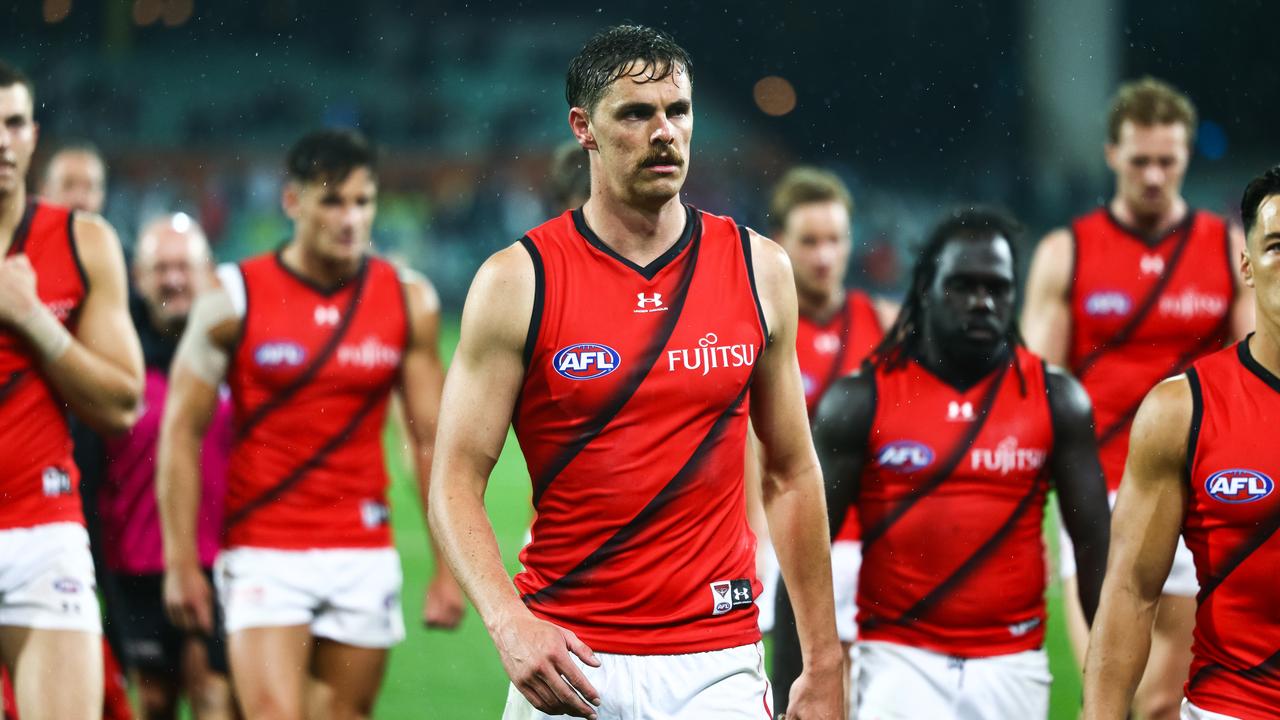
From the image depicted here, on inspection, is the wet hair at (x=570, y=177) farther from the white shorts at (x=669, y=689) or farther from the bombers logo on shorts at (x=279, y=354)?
the white shorts at (x=669, y=689)

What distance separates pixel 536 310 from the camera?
155 inches

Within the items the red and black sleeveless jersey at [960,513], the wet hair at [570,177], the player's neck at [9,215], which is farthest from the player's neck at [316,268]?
the red and black sleeveless jersey at [960,513]

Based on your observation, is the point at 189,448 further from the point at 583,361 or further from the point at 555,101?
the point at 555,101

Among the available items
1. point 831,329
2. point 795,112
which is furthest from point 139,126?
point 831,329

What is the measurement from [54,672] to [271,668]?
110cm

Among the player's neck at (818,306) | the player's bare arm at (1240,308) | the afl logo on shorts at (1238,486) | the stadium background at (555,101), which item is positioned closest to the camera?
the afl logo on shorts at (1238,486)

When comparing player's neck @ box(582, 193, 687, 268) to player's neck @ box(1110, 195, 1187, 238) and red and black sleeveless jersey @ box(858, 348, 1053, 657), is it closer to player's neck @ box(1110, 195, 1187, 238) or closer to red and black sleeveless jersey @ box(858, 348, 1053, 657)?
red and black sleeveless jersey @ box(858, 348, 1053, 657)

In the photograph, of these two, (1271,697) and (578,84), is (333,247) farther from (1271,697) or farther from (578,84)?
(1271,697)

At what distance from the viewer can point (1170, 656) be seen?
20.6ft

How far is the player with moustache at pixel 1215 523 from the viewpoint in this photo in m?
3.88

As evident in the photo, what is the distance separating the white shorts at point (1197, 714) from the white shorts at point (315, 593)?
3.29 meters

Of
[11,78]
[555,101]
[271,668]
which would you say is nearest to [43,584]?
[271,668]

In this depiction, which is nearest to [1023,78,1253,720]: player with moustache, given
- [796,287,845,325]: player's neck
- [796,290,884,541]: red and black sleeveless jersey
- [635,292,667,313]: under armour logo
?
[796,290,884,541]: red and black sleeveless jersey

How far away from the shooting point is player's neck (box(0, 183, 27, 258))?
5395 mm
